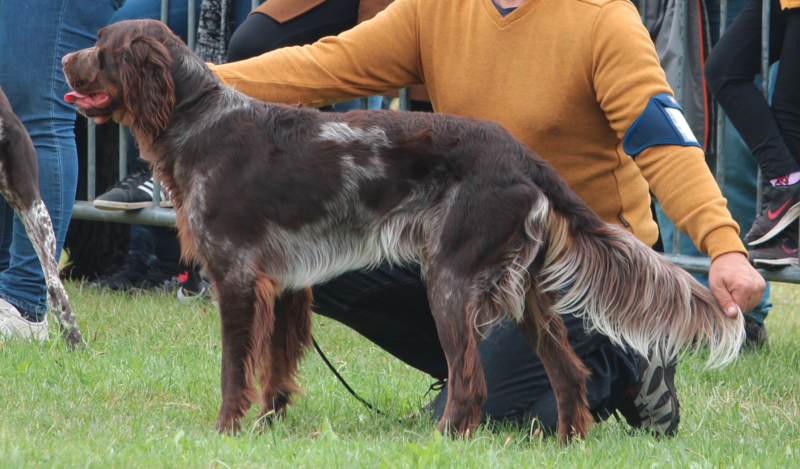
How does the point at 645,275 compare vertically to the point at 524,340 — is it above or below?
above

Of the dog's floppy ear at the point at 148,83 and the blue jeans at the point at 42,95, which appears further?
the blue jeans at the point at 42,95

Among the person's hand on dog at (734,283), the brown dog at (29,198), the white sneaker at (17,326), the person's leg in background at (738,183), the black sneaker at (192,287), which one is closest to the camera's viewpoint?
the person's hand on dog at (734,283)

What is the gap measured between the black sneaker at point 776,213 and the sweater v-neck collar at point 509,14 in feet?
5.68

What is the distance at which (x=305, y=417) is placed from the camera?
2.95 metres

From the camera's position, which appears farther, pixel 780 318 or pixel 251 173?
pixel 780 318

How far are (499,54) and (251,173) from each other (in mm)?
987

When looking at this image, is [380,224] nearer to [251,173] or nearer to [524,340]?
[251,173]

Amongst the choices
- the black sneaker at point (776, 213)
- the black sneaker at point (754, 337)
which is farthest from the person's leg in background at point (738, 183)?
the black sneaker at point (776, 213)

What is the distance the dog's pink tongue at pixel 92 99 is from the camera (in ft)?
8.83

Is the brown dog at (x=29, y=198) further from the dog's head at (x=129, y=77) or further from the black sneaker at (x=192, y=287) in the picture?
the black sneaker at (x=192, y=287)

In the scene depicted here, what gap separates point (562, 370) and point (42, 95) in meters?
2.67

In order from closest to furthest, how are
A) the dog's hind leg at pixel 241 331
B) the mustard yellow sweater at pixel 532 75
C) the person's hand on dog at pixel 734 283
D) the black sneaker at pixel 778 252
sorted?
1. the person's hand on dog at pixel 734 283
2. the dog's hind leg at pixel 241 331
3. the mustard yellow sweater at pixel 532 75
4. the black sneaker at pixel 778 252

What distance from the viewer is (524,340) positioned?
10.1ft

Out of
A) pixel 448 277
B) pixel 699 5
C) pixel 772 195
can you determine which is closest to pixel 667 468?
pixel 448 277
